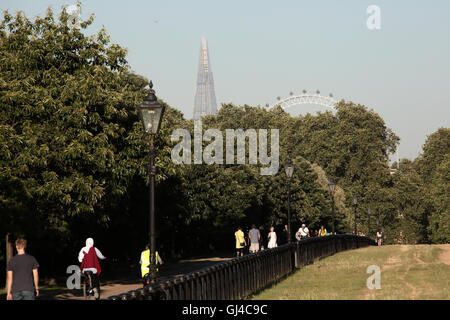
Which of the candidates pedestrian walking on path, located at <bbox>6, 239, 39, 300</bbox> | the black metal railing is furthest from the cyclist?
pedestrian walking on path, located at <bbox>6, 239, 39, 300</bbox>

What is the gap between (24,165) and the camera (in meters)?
25.8

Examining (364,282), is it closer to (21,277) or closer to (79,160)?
→ (79,160)

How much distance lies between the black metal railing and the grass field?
42 centimetres

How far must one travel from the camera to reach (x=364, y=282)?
24.4m

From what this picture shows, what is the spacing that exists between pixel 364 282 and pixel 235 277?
548cm

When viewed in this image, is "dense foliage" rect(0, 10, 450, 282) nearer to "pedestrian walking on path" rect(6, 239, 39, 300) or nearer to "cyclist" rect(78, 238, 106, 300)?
"cyclist" rect(78, 238, 106, 300)

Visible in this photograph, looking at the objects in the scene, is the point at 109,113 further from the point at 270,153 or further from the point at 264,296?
the point at 270,153

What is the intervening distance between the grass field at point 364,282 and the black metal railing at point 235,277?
1.36ft

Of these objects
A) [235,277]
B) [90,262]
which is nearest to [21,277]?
[235,277]

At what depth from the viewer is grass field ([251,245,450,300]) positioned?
807 inches

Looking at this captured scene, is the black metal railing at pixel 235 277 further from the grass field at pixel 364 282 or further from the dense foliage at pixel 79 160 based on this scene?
the dense foliage at pixel 79 160
